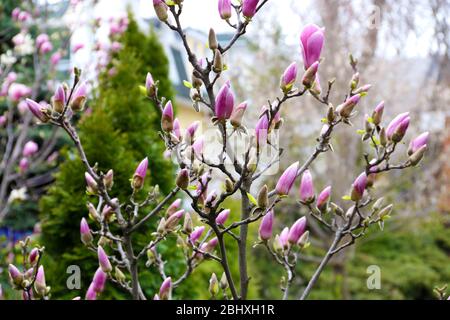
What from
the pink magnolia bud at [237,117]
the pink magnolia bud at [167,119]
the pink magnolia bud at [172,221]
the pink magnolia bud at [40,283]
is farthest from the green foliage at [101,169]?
the pink magnolia bud at [237,117]

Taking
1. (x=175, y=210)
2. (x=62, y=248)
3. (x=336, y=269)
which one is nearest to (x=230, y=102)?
(x=175, y=210)

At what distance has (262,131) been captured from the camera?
1.08m

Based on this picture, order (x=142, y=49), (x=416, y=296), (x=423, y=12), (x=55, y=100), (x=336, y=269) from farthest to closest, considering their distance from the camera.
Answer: (x=416, y=296)
(x=423, y=12)
(x=336, y=269)
(x=142, y=49)
(x=55, y=100)

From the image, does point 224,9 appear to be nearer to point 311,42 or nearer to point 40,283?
point 311,42

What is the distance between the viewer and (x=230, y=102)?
1.02 metres

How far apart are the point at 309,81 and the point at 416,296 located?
6.81 m

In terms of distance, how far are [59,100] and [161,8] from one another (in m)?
0.28

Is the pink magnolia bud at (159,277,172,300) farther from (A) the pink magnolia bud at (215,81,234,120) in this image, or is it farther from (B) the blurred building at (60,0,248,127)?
(B) the blurred building at (60,0,248,127)

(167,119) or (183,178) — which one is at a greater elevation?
(167,119)

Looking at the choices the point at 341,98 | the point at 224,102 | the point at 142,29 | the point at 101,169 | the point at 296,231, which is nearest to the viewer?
the point at 224,102

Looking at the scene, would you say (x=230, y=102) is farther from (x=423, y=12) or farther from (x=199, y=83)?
(x=423, y=12)

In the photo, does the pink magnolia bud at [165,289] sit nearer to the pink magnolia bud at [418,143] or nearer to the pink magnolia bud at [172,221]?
the pink magnolia bud at [172,221]

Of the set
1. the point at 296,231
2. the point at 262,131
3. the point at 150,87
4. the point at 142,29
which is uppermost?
the point at 142,29

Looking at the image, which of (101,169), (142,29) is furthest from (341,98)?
(101,169)
